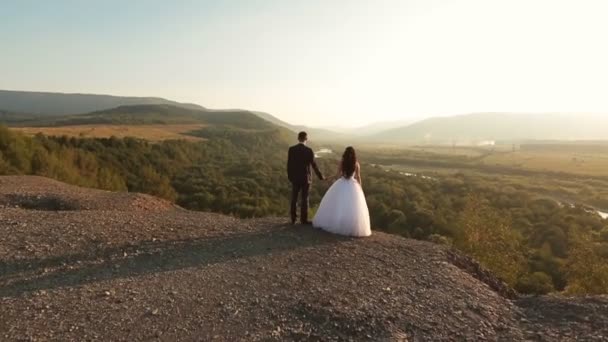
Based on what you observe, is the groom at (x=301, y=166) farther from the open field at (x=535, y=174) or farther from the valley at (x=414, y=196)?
the open field at (x=535, y=174)

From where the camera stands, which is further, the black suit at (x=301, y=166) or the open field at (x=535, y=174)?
the open field at (x=535, y=174)

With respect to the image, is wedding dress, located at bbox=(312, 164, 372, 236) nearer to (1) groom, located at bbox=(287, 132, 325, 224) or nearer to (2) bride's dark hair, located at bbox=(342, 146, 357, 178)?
(2) bride's dark hair, located at bbox=(342, 146, 357, 178)

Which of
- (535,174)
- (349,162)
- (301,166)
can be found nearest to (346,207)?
(349,162)

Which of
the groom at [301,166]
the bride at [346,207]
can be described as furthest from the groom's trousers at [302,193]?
the bride at [346,207]

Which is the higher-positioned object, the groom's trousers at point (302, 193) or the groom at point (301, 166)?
the groom at point (301, 166)

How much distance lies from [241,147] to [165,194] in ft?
271

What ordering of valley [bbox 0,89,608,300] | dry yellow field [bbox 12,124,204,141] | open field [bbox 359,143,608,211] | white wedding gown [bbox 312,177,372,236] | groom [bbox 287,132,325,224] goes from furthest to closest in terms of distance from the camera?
open field [bbox 359,143,608,211], dry yellow field [bbox 12,124,204,141], valley [bbox 0,89,608,300], groom [bbox 287,132,325,224], white wedding gown [bbox 312,177,372,236]

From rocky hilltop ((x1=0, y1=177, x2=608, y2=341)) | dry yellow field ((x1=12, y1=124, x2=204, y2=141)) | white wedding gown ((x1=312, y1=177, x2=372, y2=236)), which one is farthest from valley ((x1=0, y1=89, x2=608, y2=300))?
rocky hilltop ((x1=0, y1=177, x2=608, y2=341))

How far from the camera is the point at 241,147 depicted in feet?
491

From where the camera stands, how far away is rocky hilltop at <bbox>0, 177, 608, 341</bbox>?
8.11 m

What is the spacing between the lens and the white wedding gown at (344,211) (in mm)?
14227

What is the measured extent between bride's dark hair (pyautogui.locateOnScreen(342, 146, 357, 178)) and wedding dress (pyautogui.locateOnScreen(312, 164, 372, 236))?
202mm

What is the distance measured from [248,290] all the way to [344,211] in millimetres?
5321

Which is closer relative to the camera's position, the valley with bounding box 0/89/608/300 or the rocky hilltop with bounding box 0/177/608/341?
the rocky hilltop with bounding box 0/177/608/341
